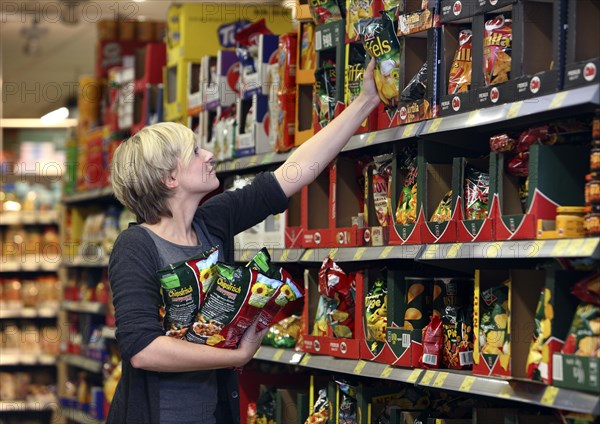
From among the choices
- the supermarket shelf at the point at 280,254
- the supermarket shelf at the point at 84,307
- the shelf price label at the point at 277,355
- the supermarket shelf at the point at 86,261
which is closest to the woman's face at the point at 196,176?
the supermarket shelf at the point at 280,254

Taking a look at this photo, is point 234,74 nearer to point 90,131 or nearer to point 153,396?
point 153,396

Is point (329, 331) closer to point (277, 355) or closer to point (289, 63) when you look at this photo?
point (277, 355)

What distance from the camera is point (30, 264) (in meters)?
8.81

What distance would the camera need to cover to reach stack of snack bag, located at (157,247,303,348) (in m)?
2.74

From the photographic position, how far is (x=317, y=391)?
390 centimetres

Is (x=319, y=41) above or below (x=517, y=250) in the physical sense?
above

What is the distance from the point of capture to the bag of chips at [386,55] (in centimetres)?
324

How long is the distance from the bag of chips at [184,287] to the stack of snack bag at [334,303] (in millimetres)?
776

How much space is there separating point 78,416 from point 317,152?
15.1ft

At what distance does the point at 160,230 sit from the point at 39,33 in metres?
7.89

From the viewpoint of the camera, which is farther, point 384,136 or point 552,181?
point 384,136

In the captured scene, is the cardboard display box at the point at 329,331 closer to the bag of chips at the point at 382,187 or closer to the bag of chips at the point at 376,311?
the bag of chips at the point at 376,311

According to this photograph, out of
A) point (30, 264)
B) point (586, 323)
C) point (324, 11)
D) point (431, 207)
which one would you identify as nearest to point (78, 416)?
point (30, 264)

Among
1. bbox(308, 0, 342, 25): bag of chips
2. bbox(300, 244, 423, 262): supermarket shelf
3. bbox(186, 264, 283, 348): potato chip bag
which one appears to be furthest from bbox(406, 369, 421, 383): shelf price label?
bbox(308, 0, 342, 25): bag of chips
